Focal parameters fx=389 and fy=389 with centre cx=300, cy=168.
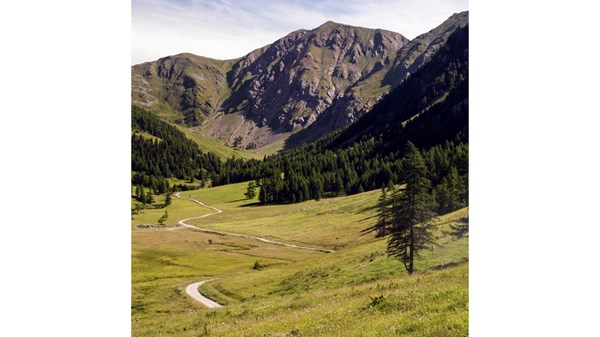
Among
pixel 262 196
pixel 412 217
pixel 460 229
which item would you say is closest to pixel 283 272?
pixel 412 217

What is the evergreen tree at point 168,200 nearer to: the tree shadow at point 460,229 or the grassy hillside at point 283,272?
the grassy hillside at point 283,272

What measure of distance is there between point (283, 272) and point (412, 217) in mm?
9116

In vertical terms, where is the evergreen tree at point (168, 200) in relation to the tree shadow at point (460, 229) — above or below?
above

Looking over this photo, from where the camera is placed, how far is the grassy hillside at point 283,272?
17.5 metres

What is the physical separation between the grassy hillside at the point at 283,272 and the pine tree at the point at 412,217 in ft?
2.09

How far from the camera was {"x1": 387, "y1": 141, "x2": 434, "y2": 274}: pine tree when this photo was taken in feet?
79.4

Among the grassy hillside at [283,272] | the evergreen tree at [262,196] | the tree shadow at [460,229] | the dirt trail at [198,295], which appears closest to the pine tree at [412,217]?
the grassy hillside at [283,272]

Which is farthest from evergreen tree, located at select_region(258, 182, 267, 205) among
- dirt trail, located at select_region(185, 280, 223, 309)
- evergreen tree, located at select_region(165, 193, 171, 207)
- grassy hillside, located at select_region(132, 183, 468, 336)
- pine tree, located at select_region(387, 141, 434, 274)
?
pine tree, located at select_region(387, 141, 434, 274)
